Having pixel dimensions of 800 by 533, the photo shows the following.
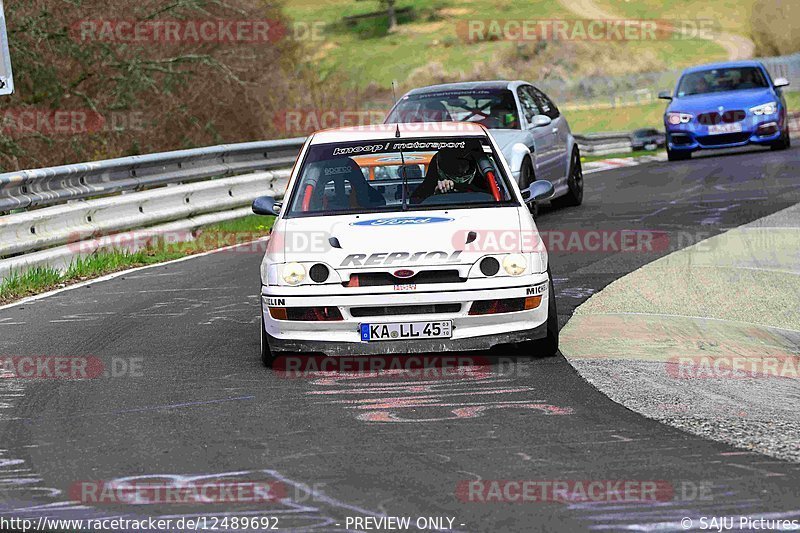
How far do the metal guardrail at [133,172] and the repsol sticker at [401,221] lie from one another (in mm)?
5288

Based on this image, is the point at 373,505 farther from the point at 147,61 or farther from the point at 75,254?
the point at 147,61

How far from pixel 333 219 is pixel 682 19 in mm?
89348

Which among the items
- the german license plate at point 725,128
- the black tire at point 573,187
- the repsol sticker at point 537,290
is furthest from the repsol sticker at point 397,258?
the german license plate at point 725,128

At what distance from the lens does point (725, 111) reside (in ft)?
76.8

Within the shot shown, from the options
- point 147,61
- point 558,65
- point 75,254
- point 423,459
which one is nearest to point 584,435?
point 423,459

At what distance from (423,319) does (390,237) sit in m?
0.55

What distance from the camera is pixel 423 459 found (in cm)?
594

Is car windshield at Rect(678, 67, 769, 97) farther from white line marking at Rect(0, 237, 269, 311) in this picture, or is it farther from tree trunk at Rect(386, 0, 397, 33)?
tree trunk at Rect(386, 0, 397, 33)

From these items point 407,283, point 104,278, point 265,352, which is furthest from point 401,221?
point 104,278

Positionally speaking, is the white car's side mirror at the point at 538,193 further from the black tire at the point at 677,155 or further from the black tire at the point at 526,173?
the black tire at the point at 677,155

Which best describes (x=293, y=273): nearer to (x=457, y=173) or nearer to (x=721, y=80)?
(x=457, y=173)

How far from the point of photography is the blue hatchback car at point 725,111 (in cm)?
2342

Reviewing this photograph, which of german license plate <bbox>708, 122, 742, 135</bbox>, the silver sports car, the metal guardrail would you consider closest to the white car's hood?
the metal guardrail

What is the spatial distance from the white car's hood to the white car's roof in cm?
98
